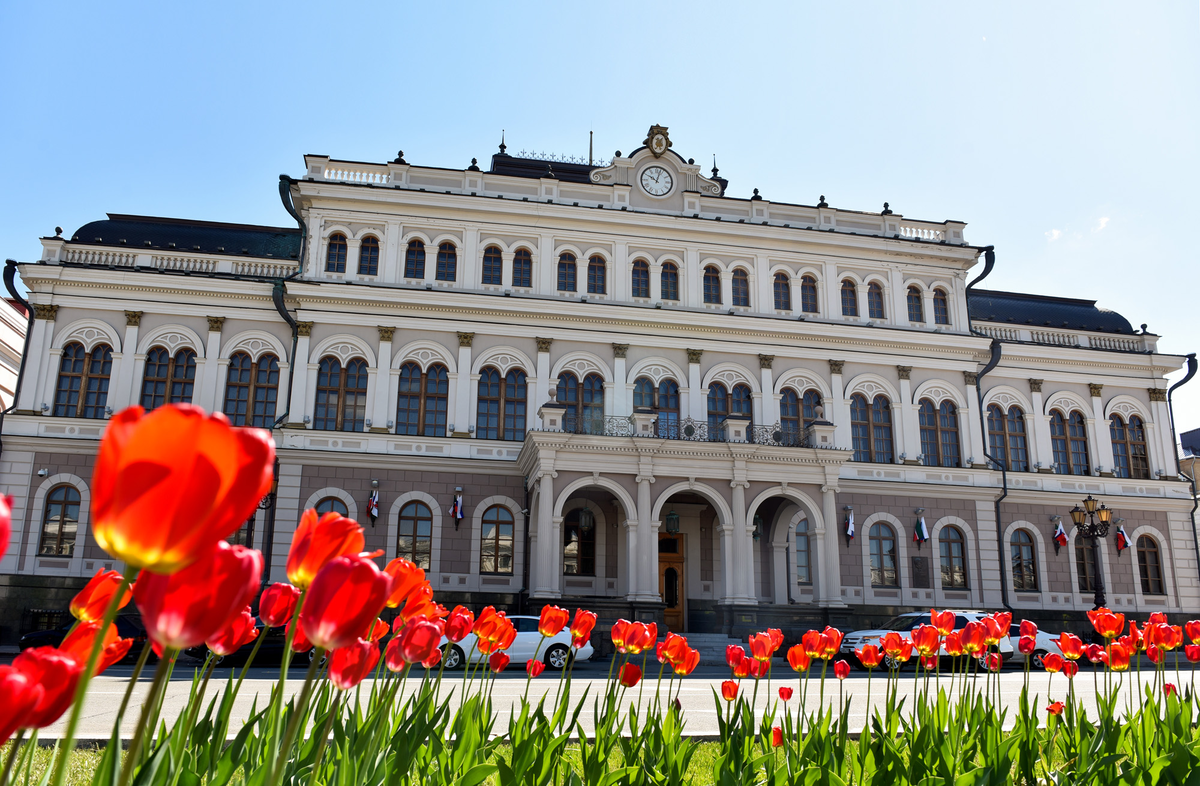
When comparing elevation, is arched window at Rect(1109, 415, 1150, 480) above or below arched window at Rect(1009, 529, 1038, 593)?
above

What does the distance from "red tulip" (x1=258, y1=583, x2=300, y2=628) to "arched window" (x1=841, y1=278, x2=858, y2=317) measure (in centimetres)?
2820

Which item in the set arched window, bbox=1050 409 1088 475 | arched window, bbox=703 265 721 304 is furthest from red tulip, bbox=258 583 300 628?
arched window, bbox=1050 409 1088 475

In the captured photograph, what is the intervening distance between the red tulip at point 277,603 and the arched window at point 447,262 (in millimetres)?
24789

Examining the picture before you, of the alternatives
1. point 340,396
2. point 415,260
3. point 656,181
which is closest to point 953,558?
point 656,181

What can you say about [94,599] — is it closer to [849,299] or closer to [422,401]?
[422,401]

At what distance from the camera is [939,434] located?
93.8 feet

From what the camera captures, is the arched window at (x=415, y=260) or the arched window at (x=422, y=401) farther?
the arched window at (x=415, y=260)

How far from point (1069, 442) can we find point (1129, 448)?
2.49 metres

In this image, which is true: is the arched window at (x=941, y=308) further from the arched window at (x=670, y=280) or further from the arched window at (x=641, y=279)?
the arched window at (x=641, y=279)

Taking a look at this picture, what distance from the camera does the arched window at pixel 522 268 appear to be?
27.4 metres

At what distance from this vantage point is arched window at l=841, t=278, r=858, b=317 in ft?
96.3

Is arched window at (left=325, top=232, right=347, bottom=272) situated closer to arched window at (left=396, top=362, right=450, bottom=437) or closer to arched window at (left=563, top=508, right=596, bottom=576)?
arched window at (left=396, top=362, right=450, bottom=437)

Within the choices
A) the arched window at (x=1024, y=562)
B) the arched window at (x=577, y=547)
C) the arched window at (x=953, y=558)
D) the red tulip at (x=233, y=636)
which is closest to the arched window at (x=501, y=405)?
the arched window at (x=577, y=547)

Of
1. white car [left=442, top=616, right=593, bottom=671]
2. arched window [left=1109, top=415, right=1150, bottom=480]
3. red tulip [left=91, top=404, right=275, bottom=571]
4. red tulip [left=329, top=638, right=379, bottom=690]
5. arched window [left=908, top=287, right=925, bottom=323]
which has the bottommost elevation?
white car [left=442, top=616, right=593, bottom=671]
